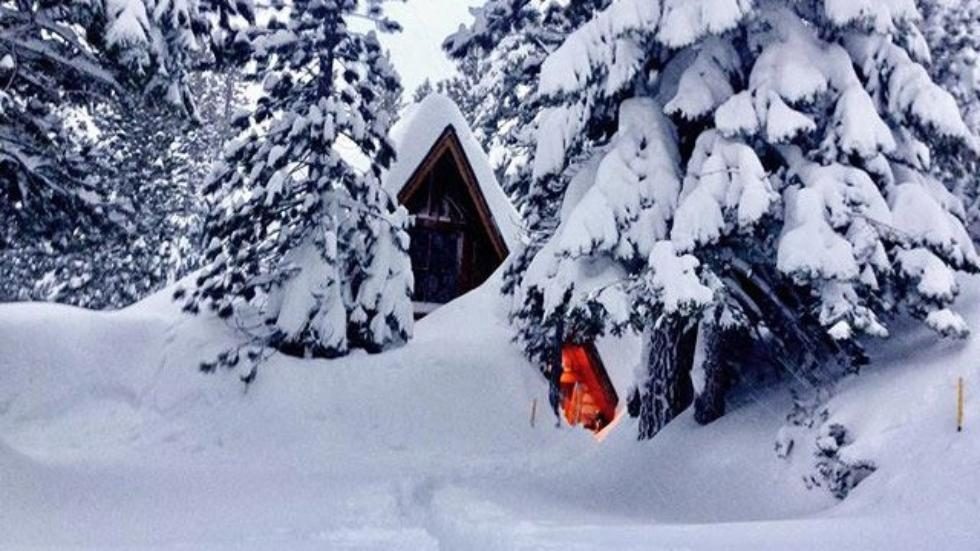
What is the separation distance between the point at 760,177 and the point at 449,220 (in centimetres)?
1277

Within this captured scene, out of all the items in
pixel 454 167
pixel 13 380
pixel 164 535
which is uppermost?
pixel 454 167

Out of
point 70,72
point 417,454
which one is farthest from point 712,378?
point 70,72

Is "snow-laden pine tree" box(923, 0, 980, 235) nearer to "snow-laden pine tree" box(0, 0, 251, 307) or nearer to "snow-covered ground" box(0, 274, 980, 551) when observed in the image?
"snow-covered ground" box(0, 274, 980, 551)

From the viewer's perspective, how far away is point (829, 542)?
205 inches

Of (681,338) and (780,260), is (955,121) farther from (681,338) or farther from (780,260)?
(681,338)

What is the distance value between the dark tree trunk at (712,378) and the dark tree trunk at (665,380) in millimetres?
588

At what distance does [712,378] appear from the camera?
9.85 meters

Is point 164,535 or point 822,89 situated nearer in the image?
point 164,535

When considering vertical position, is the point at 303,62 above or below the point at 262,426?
above

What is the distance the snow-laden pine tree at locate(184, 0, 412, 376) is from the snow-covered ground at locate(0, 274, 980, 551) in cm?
98

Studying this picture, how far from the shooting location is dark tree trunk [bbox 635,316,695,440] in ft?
34.6

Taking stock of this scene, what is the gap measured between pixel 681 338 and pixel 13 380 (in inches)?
462

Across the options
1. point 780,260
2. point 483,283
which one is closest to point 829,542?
point 780,260

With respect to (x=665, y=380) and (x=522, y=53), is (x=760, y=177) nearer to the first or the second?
(x=665, y=380)
